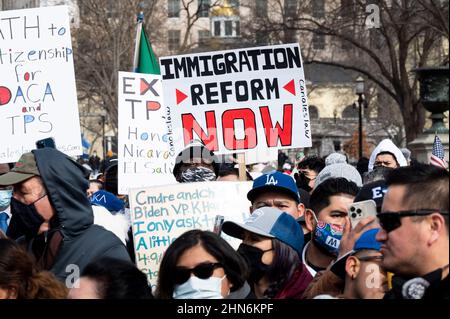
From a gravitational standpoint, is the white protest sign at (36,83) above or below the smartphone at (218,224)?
above

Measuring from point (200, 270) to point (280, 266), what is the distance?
714 mm

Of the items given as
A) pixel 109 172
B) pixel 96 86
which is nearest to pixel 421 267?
pixel 109 172

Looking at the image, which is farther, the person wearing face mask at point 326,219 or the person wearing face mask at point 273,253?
the person wearing face mask at point 326,219

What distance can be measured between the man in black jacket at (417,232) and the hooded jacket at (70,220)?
79.9 inches

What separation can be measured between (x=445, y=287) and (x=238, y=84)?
17.3ft

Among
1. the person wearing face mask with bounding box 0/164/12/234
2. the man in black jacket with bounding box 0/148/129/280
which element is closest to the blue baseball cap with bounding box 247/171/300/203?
the man in black jacket with bounding box 0/148/129/280

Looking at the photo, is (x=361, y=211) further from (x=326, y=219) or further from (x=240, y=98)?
(x=240, y=98)

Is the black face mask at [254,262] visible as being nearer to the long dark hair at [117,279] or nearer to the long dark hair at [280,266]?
the long dark hair at [280,266]

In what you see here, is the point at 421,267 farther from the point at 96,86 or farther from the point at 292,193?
the point at 96,86

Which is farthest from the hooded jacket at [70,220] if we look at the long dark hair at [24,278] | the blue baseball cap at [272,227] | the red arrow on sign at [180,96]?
the red arrow on sign at [180,96]

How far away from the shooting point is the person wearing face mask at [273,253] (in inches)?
197

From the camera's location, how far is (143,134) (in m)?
8.95

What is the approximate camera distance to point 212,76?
861 centimetres

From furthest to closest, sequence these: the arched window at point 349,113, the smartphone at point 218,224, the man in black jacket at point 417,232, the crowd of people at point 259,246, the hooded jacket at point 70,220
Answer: the arched window at point 349,113 < the smartphone at point 218,224 < the hooded jacket at point 70,220 < the crowd of people at point 259,246 < the man in black jacket at point 417,232
